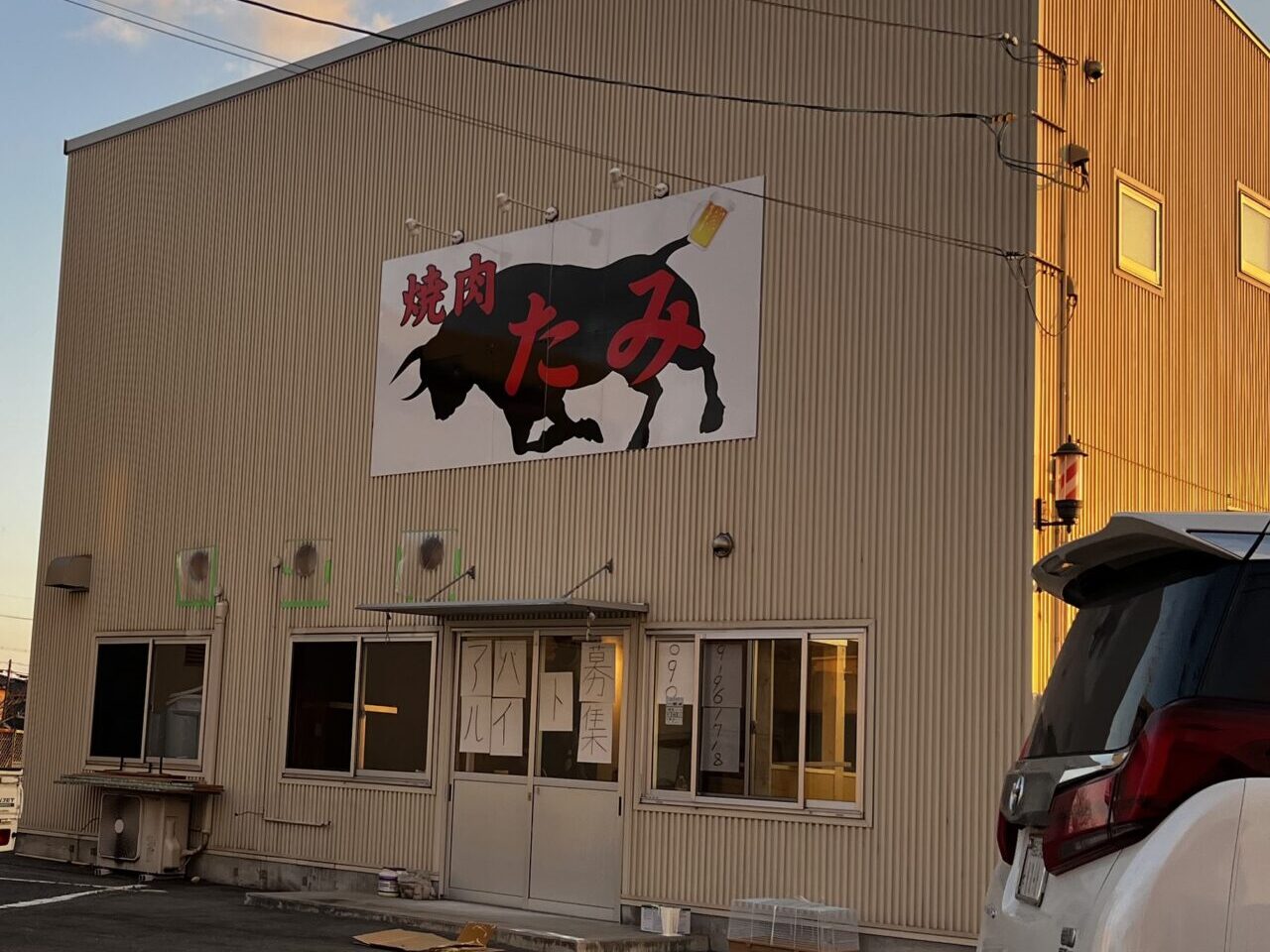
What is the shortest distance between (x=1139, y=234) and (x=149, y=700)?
11526 millimetres

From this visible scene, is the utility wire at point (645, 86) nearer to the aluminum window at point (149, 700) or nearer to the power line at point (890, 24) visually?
the power line at point (890, 24)

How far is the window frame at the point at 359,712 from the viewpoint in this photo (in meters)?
15.3

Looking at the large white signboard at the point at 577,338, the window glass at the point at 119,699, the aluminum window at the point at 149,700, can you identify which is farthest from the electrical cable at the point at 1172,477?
the window glass at the point at 119,699

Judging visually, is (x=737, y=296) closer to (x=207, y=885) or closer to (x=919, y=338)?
(x=919, y=338)

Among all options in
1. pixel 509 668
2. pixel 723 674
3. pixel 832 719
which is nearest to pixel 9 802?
pixel 509 668

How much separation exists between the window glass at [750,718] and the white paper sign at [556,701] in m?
1.48

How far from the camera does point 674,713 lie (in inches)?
530

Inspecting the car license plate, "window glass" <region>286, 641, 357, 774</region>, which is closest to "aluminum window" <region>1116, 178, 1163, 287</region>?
"window glass" <region>286, 641, 357, 774</region>

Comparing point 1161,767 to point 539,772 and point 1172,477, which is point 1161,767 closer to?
point 1172,477

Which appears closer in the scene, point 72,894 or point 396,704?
point 72,894

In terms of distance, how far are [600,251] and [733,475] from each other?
2561 mm

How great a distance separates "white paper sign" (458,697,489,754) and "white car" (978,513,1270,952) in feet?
33.8

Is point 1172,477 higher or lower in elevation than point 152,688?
higher

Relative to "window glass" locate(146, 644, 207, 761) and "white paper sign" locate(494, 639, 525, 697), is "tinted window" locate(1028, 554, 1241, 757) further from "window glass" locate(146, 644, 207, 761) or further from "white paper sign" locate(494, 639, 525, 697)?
"window glass" locate(146, 644, 207, 761)
